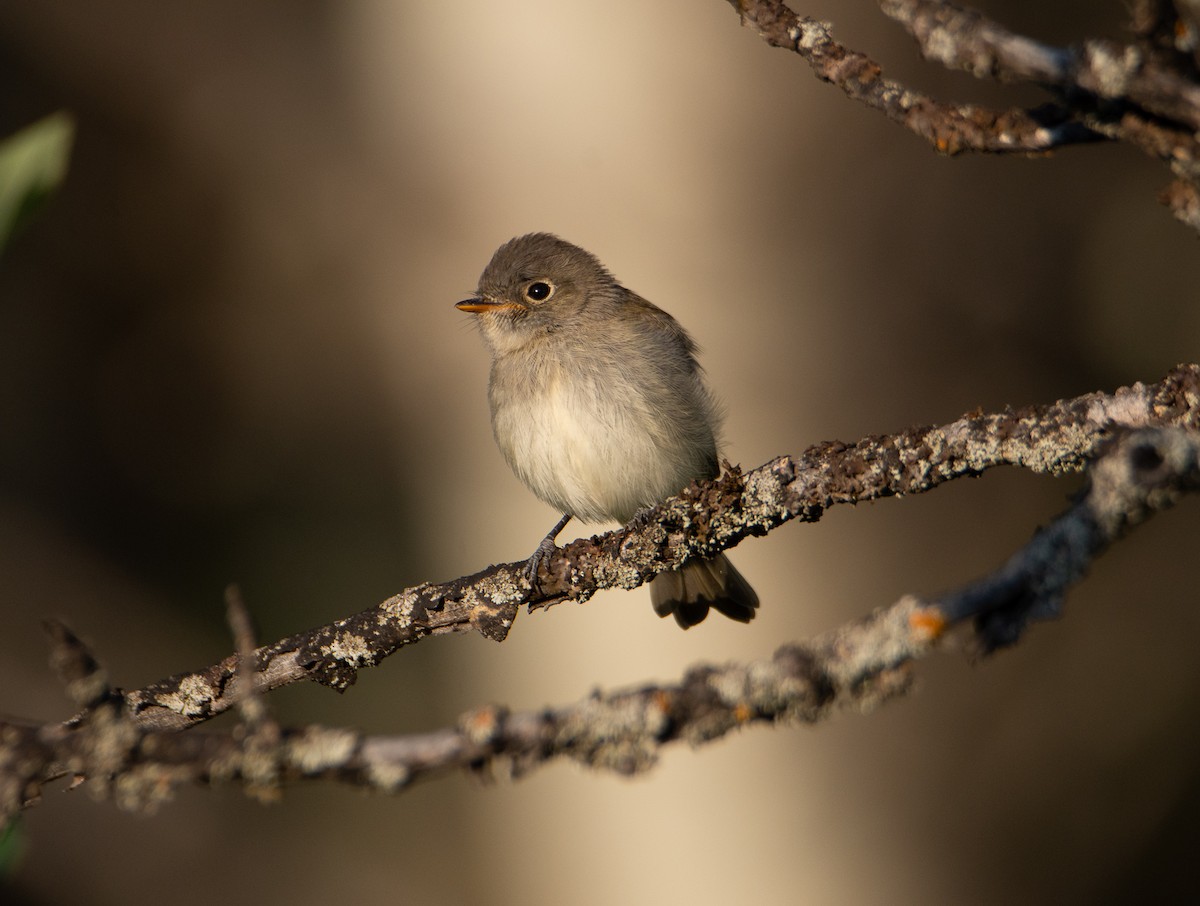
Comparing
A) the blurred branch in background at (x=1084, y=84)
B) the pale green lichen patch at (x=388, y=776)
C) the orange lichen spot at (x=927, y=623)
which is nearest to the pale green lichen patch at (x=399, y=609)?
the pale green lichen patch at (x=388, y=776)

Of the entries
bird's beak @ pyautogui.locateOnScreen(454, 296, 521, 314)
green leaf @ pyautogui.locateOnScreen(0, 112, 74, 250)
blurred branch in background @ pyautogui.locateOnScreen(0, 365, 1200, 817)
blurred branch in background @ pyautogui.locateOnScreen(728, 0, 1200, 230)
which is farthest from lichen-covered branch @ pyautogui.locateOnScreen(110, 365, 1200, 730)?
bird's beak @ pyautogui.locateOnScreen(454, 296, 521, 314)

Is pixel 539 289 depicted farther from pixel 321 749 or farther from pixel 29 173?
pixel 321 749

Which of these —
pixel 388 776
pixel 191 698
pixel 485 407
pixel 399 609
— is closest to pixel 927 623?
pixel 388 776

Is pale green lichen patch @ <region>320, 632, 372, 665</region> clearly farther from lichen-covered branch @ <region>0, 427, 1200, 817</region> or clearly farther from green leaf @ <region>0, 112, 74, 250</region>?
green leaf @ <region>0, 112, 74, 250</region>

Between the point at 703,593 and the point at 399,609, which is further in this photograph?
the point at 703,593

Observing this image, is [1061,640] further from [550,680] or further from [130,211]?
[130,211]

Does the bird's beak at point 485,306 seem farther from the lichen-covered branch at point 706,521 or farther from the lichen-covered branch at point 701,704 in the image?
the lichen-covered branch at point 701,704

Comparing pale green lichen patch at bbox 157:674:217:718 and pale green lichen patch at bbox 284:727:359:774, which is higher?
pale green lichen patch at bbox 157:674:217:718
